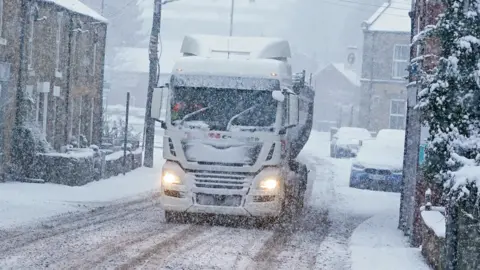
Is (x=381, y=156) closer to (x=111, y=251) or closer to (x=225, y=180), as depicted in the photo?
(x=225, y=180)

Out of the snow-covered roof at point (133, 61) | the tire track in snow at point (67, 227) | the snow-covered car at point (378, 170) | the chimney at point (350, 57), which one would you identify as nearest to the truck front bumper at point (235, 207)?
the tire track in snow at point (67, 227)

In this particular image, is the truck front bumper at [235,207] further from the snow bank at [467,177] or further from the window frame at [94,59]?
the window frame at [94,59]

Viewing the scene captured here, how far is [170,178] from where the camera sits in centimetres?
1554

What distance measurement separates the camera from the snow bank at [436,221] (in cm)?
1039

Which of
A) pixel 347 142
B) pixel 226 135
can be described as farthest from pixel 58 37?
pixel 347 142

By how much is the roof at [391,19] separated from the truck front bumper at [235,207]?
140 feet

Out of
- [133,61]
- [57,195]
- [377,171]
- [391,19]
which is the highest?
[391,19]

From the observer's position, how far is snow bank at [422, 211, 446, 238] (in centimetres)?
1039

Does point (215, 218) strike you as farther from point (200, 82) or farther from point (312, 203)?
point (312, 203)

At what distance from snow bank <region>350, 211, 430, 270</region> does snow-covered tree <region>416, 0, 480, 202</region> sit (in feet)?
8.33

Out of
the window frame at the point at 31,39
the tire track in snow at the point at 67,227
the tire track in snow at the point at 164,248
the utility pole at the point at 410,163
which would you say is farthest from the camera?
the window frame at the point at 31,39

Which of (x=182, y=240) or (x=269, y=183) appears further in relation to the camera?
Result: (x=269, y=183)

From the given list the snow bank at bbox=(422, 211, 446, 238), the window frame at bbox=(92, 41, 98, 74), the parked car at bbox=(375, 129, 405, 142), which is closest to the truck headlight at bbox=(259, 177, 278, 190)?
the snow bank at bbox=(422, 211, 446, 238)

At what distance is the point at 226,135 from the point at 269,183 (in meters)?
1.20
